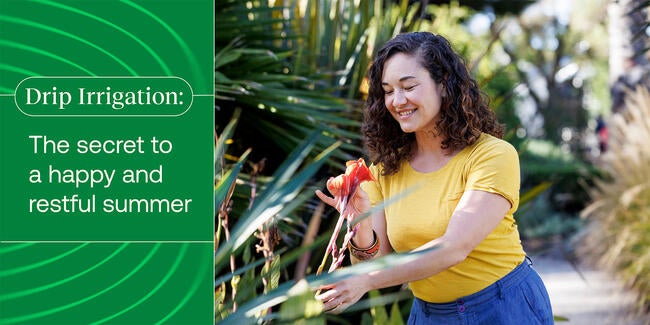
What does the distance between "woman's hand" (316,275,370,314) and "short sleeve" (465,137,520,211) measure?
1.46ft

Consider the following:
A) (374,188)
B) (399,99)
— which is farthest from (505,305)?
(399,99)

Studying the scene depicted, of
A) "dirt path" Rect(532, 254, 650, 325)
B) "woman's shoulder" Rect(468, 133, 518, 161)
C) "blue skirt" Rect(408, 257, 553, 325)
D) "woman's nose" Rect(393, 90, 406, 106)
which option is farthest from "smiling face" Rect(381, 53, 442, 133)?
"dirt path" Rect(532, 254, 650, 325)

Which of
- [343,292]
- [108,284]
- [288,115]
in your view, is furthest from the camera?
[288,115]

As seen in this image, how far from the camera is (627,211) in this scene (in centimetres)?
654

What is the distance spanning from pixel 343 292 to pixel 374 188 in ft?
2.25

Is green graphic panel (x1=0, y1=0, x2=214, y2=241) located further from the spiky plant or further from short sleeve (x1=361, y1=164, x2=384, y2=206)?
the spiky plant

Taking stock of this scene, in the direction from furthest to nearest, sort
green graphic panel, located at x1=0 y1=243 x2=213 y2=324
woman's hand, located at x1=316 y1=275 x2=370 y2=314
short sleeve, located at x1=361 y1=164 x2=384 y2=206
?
short sleeve, located at x1=361 y1=164 x2=384 y2=206 → woman's hand, located at x1=316 y1=275 x2=370 y2=314 → green graphic panel, located at x1=0 y1=243 x2=213 y2=324

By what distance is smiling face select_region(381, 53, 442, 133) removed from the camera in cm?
216

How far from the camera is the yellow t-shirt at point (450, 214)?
210cm

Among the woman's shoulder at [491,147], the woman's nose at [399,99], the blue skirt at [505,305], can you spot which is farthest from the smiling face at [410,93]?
the blue skirt at [505,305]

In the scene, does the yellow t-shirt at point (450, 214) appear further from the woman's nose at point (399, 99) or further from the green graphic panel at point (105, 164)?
the green graphic panel at point (105, 164)

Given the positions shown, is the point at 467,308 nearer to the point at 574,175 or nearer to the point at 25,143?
the point at 25,143

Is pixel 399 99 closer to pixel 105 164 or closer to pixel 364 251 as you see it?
pixel 364 251

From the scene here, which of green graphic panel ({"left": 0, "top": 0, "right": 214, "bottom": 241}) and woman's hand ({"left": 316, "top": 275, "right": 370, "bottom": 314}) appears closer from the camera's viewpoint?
green graphic panel ({"left": 0, "top": 0, "right": 214, "bottom": 241})
